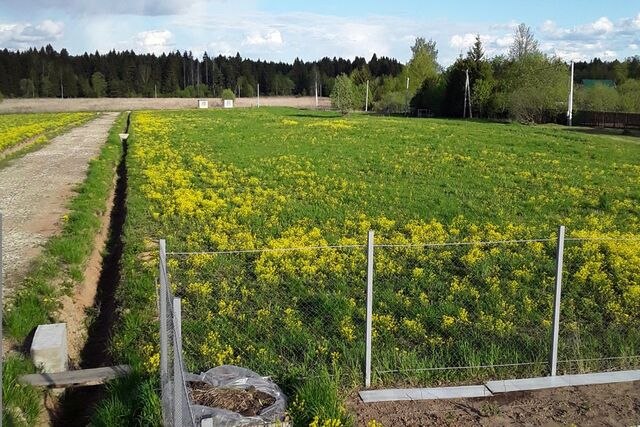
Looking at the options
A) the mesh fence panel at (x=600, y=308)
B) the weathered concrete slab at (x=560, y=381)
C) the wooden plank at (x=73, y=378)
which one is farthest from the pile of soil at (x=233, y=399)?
the mesh fence panel at (x=600, y=308)

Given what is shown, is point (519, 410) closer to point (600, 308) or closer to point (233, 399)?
point (233, 399)

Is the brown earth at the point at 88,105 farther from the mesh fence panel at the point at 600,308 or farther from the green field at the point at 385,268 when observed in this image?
the mesh fence panel at the point at 600,308

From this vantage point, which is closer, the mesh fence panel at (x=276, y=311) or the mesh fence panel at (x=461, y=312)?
the mesh fence panel at (x=461, y=312)

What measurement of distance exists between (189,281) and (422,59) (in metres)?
99.4

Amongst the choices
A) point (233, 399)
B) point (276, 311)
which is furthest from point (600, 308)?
point (233, 399)

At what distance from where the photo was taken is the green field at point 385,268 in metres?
7.53

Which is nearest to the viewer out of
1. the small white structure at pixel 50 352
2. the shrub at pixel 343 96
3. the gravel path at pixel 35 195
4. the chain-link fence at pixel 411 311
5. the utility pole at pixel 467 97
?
the chain-link fence at pixel 411 311

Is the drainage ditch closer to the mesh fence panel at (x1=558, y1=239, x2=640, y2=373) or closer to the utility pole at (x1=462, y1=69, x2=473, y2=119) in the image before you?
the mesh fence panel at (x1=558, y1=239, x2=640, y2=373)

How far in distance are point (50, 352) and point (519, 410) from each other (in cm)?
495

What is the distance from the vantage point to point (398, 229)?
1391 cm

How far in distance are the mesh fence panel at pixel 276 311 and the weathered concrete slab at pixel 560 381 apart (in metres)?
1.42

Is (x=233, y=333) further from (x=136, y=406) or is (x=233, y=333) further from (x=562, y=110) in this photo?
(x=562, y=110)

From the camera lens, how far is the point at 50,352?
7.33 metres

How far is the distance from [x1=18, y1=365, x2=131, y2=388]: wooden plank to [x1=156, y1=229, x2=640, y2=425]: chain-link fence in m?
0.76
